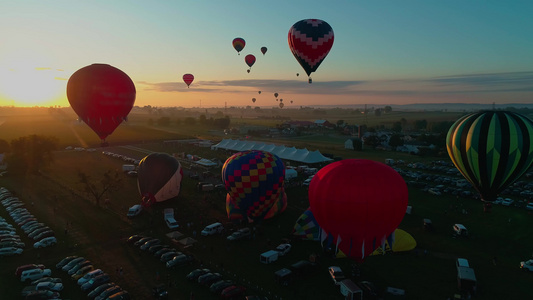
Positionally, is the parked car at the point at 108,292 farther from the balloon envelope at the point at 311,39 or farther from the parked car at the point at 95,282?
the balloon envelope at the point at 311,39

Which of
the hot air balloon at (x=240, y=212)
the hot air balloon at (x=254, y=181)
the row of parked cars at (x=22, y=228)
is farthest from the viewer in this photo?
the hot air balloon at (x=240, y=212)

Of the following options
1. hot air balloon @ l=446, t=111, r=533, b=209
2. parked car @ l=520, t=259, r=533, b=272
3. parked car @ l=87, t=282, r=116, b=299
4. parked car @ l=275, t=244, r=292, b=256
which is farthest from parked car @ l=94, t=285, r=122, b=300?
parked car @ l=520, t=259, r=533, b=272

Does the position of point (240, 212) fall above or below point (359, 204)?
below

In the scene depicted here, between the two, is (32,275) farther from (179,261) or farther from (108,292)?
(179,261)

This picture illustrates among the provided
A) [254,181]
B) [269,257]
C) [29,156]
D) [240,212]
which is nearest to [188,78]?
[29,156]

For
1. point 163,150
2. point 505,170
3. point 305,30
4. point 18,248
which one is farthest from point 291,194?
point 163,150

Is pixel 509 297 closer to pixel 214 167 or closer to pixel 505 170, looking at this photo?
pixel 505 170

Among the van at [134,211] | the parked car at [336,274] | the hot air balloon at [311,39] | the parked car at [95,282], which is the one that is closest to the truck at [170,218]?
the van at [134,211]
